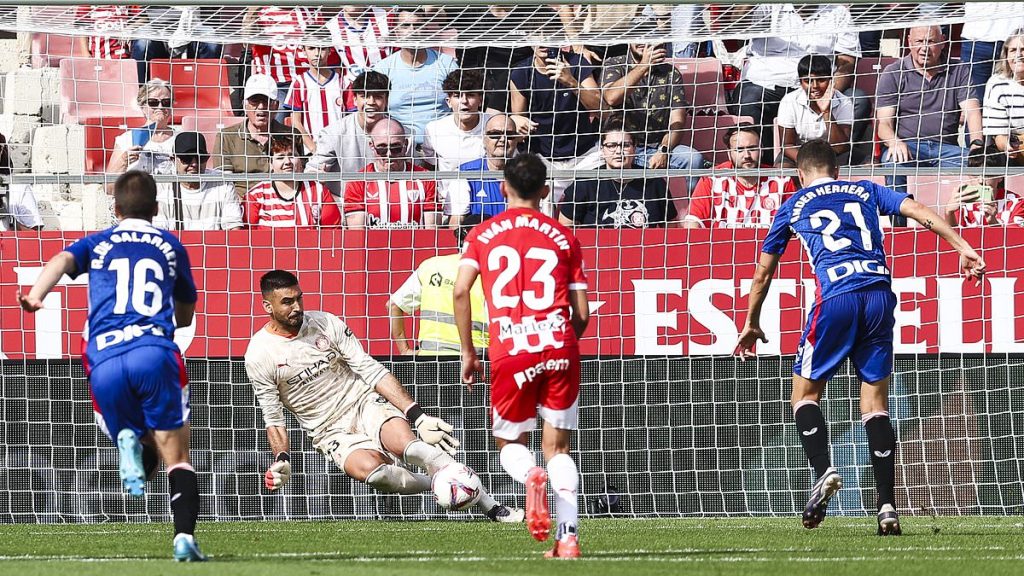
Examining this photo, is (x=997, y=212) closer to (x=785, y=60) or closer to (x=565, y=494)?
(x=785, y=60)

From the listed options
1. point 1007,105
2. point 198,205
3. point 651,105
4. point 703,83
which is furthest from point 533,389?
point 1007,105

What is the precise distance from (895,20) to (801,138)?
4.31 feet

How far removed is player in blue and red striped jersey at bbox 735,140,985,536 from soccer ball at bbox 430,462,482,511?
5.75ft

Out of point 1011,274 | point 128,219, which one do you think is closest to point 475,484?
point 128,219

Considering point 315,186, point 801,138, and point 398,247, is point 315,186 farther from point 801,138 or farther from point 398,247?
point 801,138

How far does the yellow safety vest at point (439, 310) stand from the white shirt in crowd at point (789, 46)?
10.8 feet

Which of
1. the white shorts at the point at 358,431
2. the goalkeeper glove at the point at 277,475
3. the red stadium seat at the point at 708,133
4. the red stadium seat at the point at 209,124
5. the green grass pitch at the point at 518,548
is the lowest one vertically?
the green grass pitch at the point at 518,548

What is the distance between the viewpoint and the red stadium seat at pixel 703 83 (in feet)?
38.4

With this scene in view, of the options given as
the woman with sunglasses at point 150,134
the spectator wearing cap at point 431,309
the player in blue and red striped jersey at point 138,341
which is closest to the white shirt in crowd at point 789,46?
the spectator wearing cap at point 431,309

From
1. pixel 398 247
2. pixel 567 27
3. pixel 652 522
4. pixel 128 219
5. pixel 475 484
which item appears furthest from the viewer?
pixel 567 27

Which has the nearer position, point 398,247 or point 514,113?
point 398,247

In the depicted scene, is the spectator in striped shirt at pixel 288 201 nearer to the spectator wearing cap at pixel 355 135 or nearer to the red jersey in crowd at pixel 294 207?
the red jersey in crowd at pixel 294 207

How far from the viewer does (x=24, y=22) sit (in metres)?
10.8

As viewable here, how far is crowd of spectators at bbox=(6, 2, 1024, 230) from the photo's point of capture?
11.1 meters
